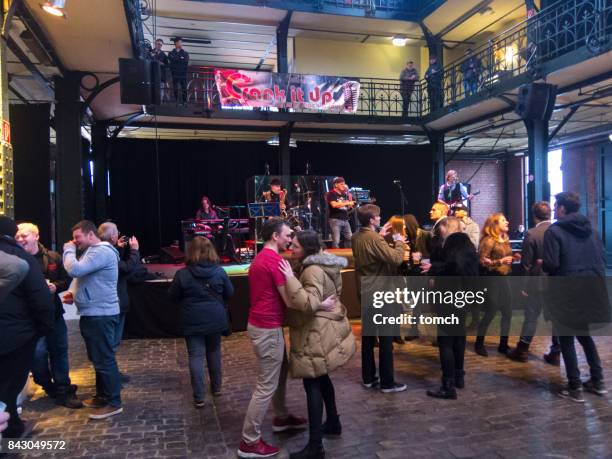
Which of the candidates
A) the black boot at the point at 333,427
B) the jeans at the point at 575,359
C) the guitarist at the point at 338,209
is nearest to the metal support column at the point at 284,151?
the guitarist at the point at 338,209

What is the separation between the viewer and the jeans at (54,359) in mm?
4121

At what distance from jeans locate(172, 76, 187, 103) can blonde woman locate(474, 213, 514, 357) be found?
306 inches

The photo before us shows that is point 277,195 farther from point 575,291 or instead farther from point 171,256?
point 575,291

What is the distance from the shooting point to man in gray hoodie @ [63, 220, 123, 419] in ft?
12.2

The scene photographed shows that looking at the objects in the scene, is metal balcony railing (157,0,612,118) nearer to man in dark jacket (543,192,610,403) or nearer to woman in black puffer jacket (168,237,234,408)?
man in dark jacket (543,192,610,403)

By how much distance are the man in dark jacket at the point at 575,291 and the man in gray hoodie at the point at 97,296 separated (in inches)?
143

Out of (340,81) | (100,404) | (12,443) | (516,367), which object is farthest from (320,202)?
(12,443)

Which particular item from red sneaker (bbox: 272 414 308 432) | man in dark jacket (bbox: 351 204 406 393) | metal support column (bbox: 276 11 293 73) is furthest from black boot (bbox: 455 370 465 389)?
metal support column (bbox: 276 11 293 73)

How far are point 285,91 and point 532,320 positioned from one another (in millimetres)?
7193

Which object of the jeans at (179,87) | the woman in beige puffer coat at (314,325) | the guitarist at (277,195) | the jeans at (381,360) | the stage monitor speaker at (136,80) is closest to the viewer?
the woman in beige puffer coat at (314,325)

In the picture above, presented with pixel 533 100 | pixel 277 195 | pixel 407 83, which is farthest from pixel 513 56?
pixel 277 195

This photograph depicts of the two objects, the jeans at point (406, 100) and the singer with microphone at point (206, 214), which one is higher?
the jeans at point (406, 100)

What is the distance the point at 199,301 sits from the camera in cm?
404

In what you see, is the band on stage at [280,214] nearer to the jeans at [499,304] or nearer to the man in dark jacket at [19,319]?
the jeans at [499,304]
